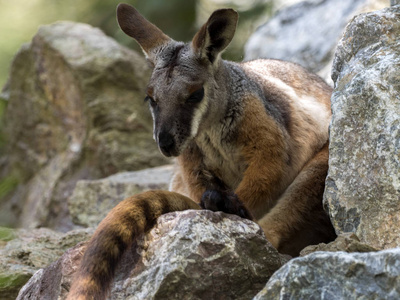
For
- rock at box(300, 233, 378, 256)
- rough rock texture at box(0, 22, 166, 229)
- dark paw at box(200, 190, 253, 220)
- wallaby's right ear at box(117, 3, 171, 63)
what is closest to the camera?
rock at box(300, 233, 378, 256)

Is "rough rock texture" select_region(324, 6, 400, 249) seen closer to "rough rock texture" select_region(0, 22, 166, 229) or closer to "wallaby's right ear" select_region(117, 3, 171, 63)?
"wallaby's right ear" select_region(117, 3, 171, 63)

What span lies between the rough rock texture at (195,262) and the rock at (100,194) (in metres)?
4.56

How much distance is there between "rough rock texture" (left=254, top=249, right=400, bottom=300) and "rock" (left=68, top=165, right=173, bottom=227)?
5.72 metres

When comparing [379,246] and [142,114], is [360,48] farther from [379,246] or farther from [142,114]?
[142,114]

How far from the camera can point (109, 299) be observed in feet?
13.6

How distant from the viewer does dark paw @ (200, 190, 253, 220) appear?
4957 mm

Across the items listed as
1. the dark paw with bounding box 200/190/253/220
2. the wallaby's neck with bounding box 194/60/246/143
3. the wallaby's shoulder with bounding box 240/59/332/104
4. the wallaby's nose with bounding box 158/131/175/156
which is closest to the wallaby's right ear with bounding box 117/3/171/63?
the wallaby's neck with bounding box 194/60/246/143

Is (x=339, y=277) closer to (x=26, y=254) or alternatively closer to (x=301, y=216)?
(x=301, y=216)

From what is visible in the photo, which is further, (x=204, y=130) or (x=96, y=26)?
(x=96, y=26)

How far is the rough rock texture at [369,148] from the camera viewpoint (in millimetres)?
4547

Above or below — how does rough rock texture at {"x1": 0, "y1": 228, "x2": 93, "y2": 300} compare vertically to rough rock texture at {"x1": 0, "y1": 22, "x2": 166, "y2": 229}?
above

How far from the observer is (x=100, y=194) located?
30.6 feet

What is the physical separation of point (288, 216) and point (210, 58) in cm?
177

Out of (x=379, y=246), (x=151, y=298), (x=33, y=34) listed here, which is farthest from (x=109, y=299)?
(x=33, y=34)
